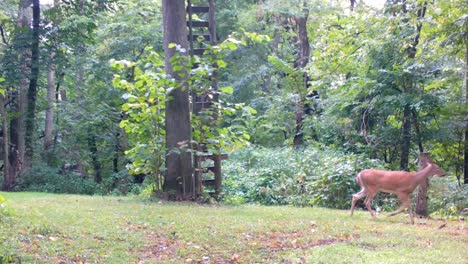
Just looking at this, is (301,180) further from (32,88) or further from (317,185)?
(32,88)

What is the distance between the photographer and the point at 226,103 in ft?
41.8

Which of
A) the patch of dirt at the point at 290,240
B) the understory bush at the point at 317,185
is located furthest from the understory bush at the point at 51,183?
the patch of dirt at the point at 290,240

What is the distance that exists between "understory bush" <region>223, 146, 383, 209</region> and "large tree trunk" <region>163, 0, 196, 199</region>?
1.32 meters

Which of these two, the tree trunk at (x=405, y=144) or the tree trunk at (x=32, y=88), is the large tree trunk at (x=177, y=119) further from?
the tree trunk at (x=32, y=88)

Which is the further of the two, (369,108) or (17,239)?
(369,108)

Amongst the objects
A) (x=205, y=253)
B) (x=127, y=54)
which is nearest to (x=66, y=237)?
(x=205, y=253)

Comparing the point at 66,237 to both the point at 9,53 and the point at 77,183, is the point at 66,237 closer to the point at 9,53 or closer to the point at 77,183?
the point at 77,183

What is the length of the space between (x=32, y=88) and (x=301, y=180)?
1002 cm

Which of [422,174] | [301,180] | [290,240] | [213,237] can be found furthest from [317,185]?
[213,237]

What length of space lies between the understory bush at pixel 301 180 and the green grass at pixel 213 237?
3291 mm

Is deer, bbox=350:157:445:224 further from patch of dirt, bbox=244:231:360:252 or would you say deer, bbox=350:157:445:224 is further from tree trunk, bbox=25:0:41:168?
tree trunk, bbox=25:0:41:168

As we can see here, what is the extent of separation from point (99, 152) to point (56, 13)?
5334mm

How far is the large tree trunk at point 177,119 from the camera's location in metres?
12.0

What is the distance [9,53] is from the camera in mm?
18297
